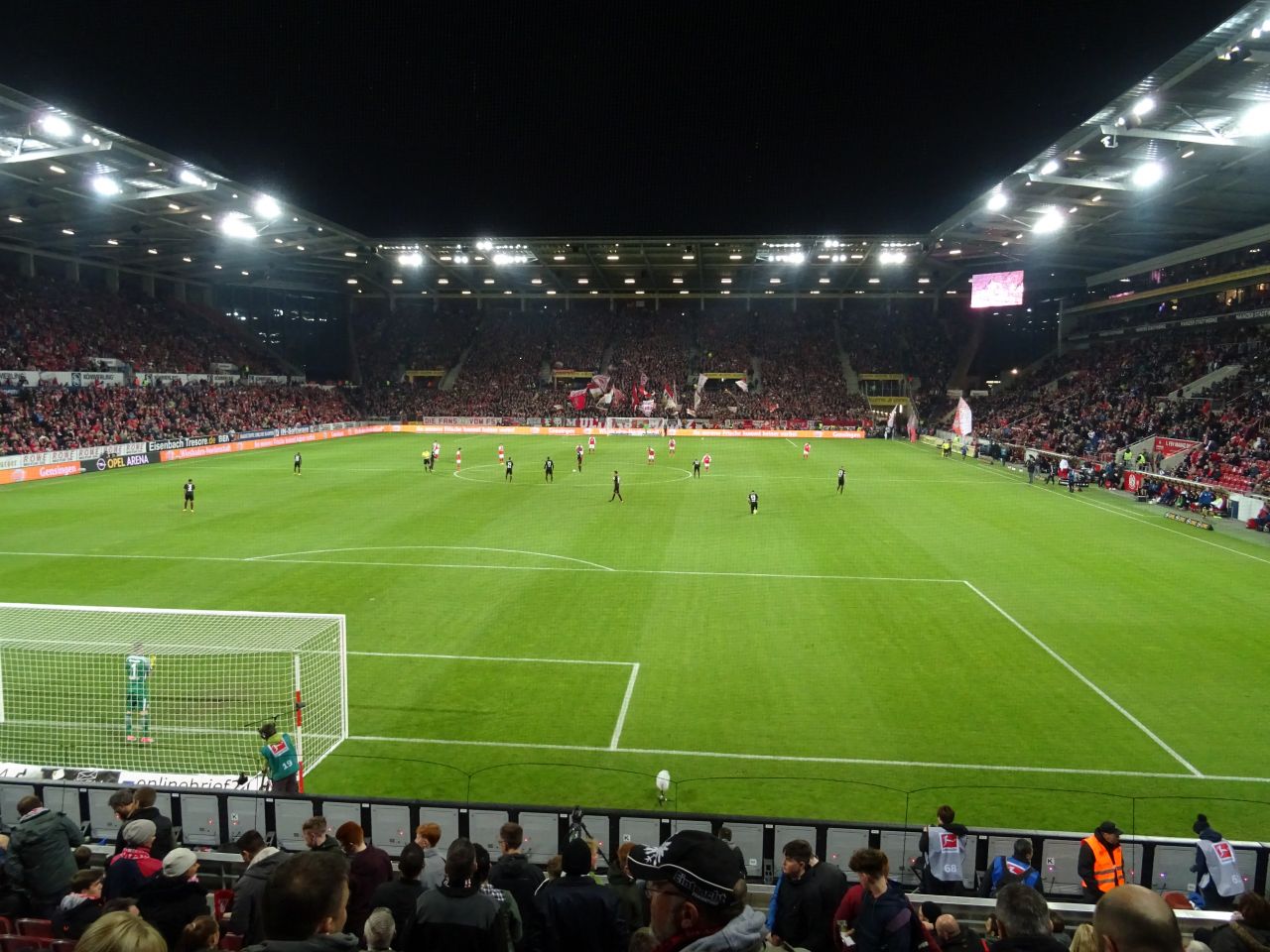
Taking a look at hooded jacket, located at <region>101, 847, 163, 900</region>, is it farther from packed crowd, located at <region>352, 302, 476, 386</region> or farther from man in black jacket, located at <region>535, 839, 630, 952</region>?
packed crowd, located at <region>352, 302, 476, 386</region>

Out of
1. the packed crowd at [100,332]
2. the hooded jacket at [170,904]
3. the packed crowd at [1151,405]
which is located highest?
the packed crowd at [100,332]

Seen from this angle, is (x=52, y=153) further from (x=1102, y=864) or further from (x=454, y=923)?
(x=1102, y=864)

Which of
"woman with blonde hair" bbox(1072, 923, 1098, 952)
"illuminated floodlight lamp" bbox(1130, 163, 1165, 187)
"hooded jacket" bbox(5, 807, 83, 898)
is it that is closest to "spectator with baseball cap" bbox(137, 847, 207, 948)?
"hooded jacket" bbox(5, 807, 83, 898)

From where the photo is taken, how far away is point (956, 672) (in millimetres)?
→ 16141

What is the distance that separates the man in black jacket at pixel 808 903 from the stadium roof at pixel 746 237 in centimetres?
2724

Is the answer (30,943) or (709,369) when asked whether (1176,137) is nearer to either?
(30,943)

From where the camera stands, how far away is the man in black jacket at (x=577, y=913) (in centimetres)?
463

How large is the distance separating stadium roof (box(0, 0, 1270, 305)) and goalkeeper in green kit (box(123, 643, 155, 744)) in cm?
2725

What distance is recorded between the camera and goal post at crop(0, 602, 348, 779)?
42.1 feet

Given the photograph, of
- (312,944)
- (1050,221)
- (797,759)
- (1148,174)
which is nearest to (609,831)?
(797,759)

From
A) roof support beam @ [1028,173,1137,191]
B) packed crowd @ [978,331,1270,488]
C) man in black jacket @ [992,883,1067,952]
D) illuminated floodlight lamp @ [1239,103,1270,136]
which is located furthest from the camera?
packed crowd @ [978,331,1270,488]

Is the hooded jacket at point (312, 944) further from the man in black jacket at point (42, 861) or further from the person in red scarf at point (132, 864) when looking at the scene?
the man in black jacket at point (42, 861)

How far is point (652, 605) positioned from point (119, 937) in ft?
58.4

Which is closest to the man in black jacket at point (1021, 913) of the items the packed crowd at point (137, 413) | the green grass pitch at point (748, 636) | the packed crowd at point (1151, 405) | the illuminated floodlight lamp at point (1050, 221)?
the green grass pitch at point (748, 636)
